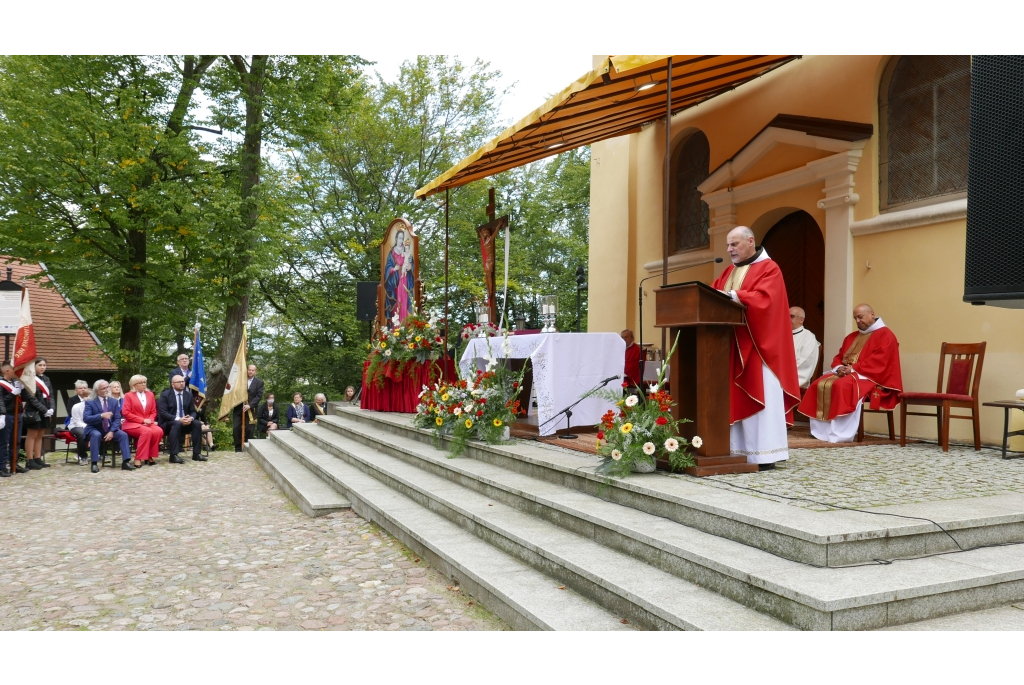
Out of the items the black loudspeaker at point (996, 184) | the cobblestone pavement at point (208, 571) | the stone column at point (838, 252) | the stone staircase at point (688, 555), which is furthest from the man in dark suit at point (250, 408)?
the black loudspeaker at point (996, 184)

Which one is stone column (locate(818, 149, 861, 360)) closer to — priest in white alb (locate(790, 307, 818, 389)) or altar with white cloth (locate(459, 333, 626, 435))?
priest in white alb (locate(790, 307, 818, 389))

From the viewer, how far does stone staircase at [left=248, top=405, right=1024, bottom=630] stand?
3.23m

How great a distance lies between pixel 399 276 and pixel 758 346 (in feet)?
27.5

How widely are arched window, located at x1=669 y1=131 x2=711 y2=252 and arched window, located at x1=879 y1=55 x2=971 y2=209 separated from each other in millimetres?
3358

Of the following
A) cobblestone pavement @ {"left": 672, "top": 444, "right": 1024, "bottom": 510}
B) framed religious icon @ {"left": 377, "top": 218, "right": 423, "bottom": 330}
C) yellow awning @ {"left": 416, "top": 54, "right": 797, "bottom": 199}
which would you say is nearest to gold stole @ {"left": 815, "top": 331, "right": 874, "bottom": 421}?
cobblestone pavement @ {"left": 672, "top": 444, "right": 1024, "bottom": 510}

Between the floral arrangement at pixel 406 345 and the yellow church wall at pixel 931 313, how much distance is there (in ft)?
18.9

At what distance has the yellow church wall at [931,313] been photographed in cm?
723

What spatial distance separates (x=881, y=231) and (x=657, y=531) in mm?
5723

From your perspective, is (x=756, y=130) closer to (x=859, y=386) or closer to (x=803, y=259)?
(x=803, y=259)

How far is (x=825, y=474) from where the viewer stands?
534 cm

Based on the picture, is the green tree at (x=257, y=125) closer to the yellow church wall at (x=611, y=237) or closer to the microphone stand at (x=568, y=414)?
the yellow church wall at (x=611, y=237)

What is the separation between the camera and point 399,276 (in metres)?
13.1

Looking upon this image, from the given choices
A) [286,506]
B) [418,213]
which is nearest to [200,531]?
[286,506]
